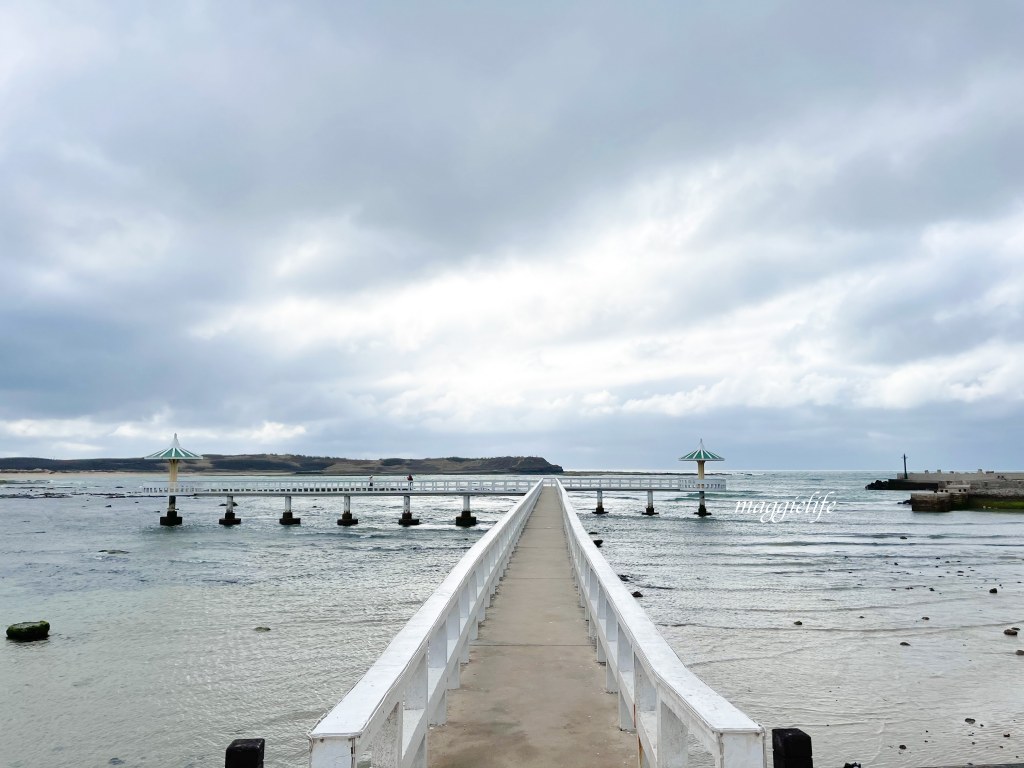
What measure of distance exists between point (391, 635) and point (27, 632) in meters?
8.16

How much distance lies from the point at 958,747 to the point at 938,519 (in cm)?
4949

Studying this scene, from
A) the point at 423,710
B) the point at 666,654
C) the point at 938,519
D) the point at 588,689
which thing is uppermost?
the point at 666,654

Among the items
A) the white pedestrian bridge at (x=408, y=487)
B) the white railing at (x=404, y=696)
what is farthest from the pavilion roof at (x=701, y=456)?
the white railing at (x=404, y=696)

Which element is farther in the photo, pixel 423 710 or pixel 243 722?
pixel 243 722

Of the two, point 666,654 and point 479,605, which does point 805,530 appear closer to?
point 479,605

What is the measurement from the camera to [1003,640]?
13312 mm

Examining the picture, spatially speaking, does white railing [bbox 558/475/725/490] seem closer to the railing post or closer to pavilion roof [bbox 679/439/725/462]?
pavilion roof [bbox 679/439/725/462]

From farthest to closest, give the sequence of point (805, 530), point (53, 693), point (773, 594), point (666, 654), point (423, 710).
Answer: point (805, 530) < point (773, 594) < point (53, 693) < point (423, 710) < point (666, 654)

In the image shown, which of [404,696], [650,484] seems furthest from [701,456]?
[404,696]

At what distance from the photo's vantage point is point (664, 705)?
3023mm

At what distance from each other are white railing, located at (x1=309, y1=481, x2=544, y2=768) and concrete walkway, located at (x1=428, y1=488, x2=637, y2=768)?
27 centimetres

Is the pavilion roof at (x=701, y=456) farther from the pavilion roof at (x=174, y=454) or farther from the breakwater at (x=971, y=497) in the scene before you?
the pavilion roof at (x=174, y=454)

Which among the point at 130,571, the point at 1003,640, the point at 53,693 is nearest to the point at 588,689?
the point at 53,693

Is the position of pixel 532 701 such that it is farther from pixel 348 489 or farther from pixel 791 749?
pixel 348 489
